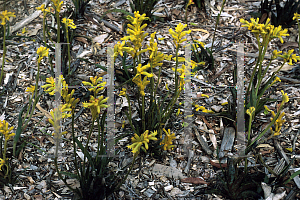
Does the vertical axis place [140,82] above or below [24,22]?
below

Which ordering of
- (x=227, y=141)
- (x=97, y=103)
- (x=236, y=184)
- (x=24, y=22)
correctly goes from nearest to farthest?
(x=97, y=103) < (x=236, y=184) < (x=227, y=141) < (x=24, y=22)

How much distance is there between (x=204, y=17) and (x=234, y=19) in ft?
1.17

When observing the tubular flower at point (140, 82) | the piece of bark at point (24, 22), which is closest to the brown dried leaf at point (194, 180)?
the tubular flower at point (140, 82)

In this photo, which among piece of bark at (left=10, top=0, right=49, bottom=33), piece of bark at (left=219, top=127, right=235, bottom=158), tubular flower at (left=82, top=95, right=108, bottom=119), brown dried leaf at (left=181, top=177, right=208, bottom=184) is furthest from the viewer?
piece of bark at (left=10, top=0, right=49, bottom=33)

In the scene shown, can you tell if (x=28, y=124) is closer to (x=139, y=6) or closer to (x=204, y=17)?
(x=139, y=6)

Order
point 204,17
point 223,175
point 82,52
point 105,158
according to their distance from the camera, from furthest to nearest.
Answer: point 204,17 < point 82,52 < point 223,175 < point 105,158

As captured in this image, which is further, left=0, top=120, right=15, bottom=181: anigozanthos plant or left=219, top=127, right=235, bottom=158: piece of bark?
left=219, top=127, right=235, bottom=158: piece of bark

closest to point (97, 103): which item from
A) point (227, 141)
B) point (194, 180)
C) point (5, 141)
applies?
point (5, 141)

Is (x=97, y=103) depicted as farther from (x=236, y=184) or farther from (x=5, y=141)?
(x=236, y=184)

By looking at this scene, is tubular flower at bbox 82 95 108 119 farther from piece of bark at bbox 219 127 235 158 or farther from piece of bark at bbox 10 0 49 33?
piece of bark at bbox 10 0 49 33

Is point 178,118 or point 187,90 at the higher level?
point 187,90

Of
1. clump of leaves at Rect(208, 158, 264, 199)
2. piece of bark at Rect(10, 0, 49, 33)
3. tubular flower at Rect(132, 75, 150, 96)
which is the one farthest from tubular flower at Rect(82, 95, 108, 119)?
piece of bark at Rect(10, 0, 49, 33)

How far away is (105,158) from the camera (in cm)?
212

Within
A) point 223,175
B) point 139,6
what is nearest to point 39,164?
point 223,175
